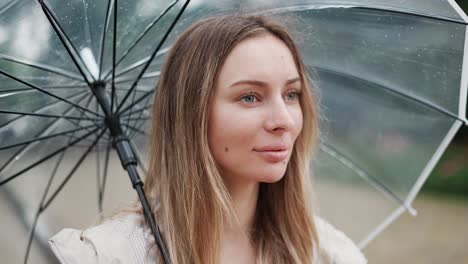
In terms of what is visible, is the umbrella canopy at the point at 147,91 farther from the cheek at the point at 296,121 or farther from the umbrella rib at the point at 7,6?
the cheek at the point at 296,121

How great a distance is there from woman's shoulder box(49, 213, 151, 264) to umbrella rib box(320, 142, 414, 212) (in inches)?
41.4

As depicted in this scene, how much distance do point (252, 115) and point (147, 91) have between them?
74 centimetres

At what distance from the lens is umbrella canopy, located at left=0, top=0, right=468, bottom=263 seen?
7.32 ft

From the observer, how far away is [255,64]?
2.07 meters

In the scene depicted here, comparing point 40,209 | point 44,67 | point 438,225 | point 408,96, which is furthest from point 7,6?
point 438,225

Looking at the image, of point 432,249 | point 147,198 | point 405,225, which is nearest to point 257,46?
point 147,198

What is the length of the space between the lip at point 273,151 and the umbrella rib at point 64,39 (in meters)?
0.61

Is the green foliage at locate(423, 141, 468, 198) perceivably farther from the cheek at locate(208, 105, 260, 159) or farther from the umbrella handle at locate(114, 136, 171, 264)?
the cheek at locate(208, 105, 260, 159)

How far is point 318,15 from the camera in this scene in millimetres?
2371

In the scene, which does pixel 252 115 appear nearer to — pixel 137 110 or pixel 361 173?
pixel 137 110

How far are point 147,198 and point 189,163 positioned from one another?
217 mm

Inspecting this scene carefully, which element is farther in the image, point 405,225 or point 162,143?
point 405,225

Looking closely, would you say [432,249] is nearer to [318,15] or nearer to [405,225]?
[405,225]

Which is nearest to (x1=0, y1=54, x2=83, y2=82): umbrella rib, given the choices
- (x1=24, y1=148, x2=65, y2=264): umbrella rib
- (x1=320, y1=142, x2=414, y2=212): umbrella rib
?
(x1=24, y1=148, x2=65, y2=264): umbrella rib
